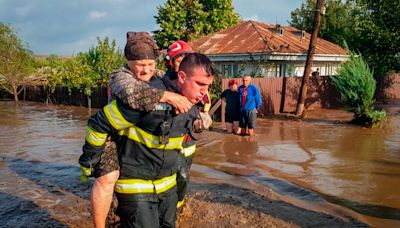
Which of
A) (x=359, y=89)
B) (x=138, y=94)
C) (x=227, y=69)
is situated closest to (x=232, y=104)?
(x=359, y=89)

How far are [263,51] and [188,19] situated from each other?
665 inches

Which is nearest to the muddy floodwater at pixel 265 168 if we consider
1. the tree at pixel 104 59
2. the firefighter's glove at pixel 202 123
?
the firefighter's glove at pixel 202 123

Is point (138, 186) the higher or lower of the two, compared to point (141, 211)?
higher

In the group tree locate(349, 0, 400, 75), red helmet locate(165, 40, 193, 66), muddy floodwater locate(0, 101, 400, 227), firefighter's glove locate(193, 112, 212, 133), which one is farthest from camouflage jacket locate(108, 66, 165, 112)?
tree locate(349, 0, 400, 75)

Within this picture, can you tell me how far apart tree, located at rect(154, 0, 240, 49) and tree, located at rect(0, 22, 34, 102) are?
41.3ft

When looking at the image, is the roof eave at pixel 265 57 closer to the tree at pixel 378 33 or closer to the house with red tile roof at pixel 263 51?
the house with red tile roof at pixel 263 51

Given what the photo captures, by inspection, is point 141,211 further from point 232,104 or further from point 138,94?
point 232,104

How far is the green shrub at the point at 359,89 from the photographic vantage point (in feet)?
43.8

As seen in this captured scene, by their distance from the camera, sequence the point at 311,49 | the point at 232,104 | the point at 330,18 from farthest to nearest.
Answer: the point at 330,18, the point at 311,49, the point at 232,104

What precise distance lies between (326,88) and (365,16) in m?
4.98

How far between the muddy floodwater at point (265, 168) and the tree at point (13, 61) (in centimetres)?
1403

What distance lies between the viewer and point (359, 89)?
13.5m

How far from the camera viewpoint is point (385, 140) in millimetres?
11102

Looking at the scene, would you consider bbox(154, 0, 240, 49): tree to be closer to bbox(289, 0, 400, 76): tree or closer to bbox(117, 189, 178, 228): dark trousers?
bbox(289, 0, 400, 76): tree
